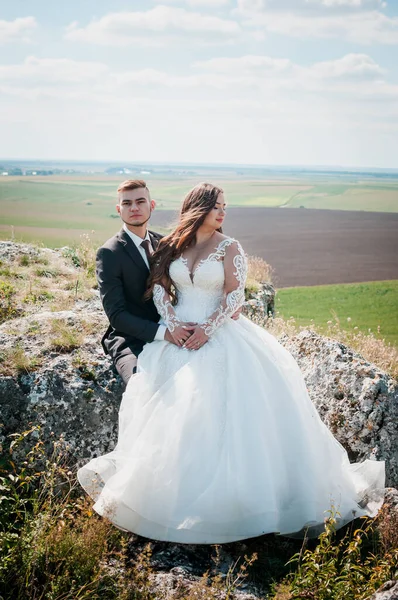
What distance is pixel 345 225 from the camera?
7144 centimetres

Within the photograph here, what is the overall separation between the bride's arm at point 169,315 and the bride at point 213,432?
0.04 ft

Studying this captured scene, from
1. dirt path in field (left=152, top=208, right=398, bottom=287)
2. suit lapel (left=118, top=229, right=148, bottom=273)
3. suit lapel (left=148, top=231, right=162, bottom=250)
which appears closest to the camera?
suit lapel (left=118, top=229, right=148, bottom=273)

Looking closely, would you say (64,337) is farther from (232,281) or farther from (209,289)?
(232,281)

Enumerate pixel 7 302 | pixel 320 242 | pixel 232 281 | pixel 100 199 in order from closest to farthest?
pixel 232 281
pixel 7 302
pixel 320 242
pixel 100 199

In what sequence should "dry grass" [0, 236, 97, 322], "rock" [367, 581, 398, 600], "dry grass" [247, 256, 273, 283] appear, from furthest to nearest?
1. "dry grass" [247, 256, 273, 283]
2. "dry grass" [0, 236, 97, 322]
3. "rock" [367, 581, 398, 600]

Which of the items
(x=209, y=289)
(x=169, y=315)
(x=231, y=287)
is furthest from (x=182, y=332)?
(x=231, y=287)

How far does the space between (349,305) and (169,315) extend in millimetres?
22307

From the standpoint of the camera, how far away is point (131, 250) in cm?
550

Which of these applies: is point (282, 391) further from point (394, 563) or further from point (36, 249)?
point (36, 249)

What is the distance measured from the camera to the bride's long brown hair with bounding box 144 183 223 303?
5.10m

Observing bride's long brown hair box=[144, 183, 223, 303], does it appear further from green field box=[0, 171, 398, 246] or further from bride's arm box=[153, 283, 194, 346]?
green field box=[0, 171, 398, 246]

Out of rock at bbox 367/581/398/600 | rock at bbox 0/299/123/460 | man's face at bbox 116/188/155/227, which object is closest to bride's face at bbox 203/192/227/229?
man's face at bbox 116/188/155/227

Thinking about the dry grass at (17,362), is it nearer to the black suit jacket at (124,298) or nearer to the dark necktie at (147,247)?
the black suit jacket at (124,298)

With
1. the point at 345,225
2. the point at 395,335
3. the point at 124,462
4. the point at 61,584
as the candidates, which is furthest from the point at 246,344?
the point at 345,225
